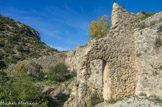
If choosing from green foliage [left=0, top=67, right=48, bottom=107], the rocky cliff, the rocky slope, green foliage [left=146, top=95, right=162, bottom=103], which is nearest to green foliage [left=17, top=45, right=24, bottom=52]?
the rocky slope

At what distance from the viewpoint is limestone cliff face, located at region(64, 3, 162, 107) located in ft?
21.5

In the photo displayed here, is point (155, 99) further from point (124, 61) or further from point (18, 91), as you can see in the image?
point (18, 91)

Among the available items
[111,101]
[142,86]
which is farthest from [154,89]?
[111,101]

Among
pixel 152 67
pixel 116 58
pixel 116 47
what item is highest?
pixel 116 47

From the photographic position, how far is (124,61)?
7121mm

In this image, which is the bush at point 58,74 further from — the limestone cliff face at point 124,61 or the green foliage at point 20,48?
the green foliage at point 20,48

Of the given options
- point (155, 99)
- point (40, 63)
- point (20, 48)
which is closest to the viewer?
point (155, 99)

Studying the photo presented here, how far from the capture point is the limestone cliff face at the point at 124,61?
258 inches

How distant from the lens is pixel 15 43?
3103 centimetres

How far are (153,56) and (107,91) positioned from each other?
269cm

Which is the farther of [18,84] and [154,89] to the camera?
[18,84]

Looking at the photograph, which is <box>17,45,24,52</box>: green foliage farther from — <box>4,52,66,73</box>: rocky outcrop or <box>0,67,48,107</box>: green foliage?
<box>0,67,48,107</box>: green foliage

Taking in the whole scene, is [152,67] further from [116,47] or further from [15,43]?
[15,43]

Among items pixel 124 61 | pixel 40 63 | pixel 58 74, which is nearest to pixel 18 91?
pixel 124 61
